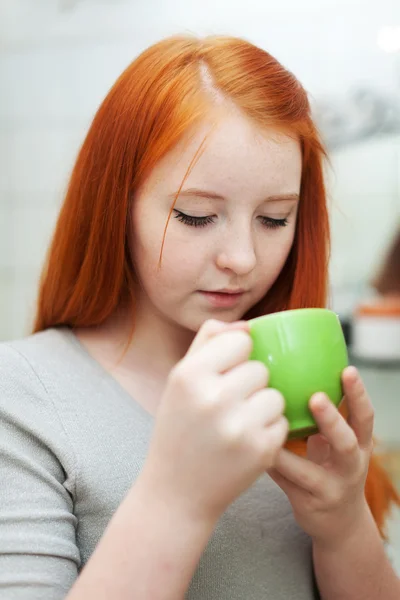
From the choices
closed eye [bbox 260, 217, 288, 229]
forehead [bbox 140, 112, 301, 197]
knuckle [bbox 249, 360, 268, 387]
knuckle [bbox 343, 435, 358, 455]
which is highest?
forehead [bbox 140, 112, 301, 197]

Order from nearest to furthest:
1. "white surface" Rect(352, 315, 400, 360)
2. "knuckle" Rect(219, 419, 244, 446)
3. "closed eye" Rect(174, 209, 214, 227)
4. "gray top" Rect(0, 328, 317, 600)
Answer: "knuckle" Rect(219, 419, 244, 446), "gray top" Rect(0, 328, 317, 600), "closed eye" Rect(174, 209, 214, 227), "white surface" Rect(352, 315, 400, 360)

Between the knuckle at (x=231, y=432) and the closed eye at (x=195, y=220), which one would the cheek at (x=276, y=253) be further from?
the knuckle at (x=231, y=432)

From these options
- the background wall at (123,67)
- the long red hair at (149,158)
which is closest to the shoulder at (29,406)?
the long red hair at (149,158)

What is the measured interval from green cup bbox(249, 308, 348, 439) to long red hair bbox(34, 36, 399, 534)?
22 centimetres

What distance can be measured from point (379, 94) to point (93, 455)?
122cm

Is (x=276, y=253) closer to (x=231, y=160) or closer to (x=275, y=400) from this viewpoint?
(x=231, y=160)

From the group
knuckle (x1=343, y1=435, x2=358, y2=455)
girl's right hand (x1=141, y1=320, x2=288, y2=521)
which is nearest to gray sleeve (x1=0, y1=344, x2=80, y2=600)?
girl's right hand (x1=141, y1=320, x2=288, y2=521)

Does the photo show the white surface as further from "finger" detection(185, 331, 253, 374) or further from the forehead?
"finger" detection(185, 331, 253, 374)

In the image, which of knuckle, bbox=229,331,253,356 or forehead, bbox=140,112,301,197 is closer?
knuckle, bbox=229,331,253,356

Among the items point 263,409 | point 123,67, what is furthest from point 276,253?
point 123,67

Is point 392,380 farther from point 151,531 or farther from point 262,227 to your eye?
point 151,531

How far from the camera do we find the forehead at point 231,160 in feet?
2.04

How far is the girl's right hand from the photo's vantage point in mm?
438

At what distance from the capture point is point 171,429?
45 cm
